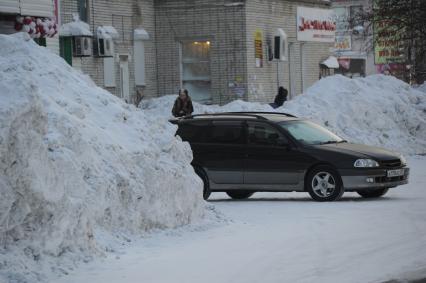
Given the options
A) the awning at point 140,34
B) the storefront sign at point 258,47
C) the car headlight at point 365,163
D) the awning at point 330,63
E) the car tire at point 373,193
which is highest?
the awning at point 140,34

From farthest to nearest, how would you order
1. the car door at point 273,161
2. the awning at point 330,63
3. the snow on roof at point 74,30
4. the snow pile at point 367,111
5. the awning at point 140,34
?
the awning at point 330,63 < the awning at point 140,34 < the snow on roof at point 74,30 < the snow pile at point 367,111 < the car door at point 273,161

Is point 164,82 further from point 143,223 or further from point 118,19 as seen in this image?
point 143,223

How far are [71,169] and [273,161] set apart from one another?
725cm

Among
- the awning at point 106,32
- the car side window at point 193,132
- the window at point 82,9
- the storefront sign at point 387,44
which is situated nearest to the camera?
the car side window at point 193,132

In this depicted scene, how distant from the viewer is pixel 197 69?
123 ft

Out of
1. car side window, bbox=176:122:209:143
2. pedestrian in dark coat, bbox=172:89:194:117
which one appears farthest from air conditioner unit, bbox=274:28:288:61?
car side window, bbox=176:122:209:143

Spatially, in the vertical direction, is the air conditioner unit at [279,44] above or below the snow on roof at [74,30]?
below

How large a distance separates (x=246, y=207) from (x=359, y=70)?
189ft

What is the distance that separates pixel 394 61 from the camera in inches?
2437

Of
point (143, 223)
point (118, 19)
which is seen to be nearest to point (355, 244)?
point (143, 223)

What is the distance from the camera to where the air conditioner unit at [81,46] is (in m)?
31.8

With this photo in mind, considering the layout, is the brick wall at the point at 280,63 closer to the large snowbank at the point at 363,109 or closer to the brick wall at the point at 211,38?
the brick wall at the point at 211,38

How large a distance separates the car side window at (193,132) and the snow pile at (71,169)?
4.56 meters

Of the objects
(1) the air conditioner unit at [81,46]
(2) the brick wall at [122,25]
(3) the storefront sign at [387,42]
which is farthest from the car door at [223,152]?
(3) the storefront sign at [387,42]
